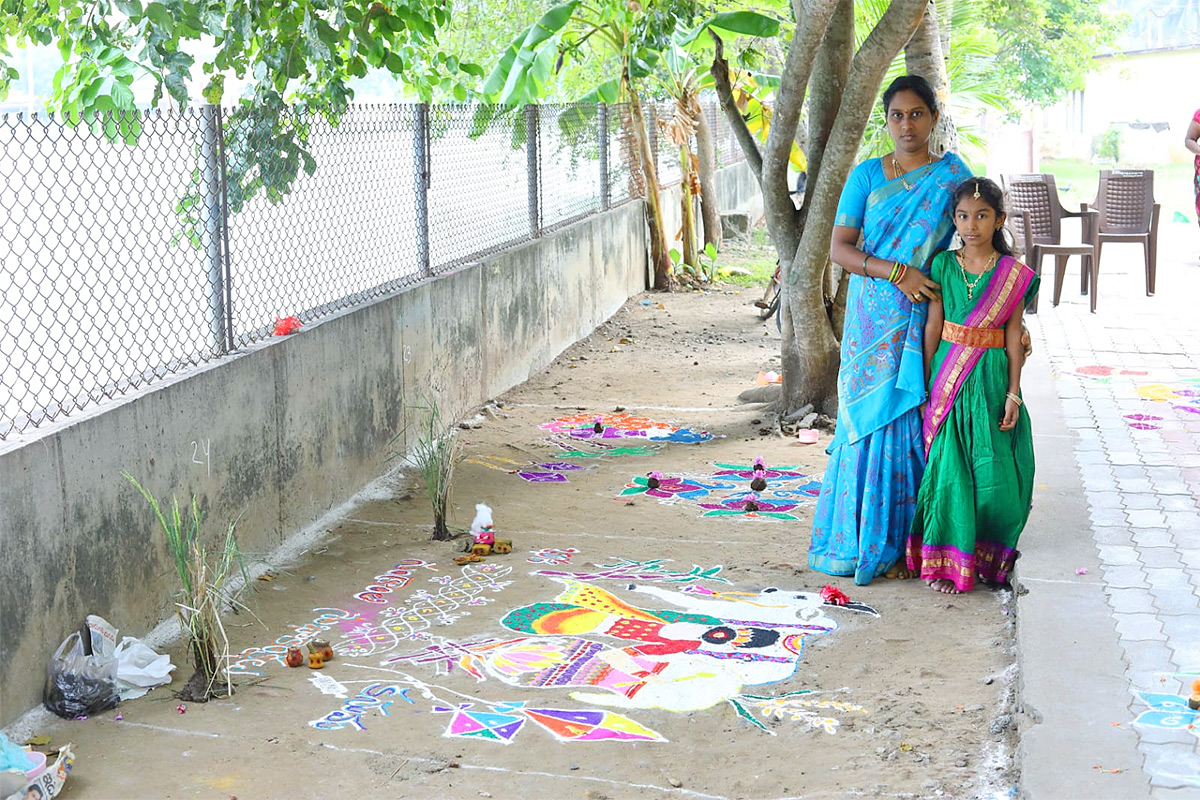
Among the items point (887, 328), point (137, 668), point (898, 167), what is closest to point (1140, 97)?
point (898, 167)

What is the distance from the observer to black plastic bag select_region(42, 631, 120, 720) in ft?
13.2

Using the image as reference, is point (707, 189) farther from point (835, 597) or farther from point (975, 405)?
point (835, 597)

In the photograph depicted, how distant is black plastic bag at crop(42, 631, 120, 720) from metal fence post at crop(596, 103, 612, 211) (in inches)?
377

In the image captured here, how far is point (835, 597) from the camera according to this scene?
5039 millimetres

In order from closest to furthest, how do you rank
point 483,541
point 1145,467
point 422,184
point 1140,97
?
point 483,541 → point 1145,467 → point 422,184 → point 1140,97

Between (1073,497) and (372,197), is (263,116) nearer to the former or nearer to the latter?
(372,197)

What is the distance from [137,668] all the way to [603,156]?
31.7 feet

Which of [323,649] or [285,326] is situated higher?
[285,326]

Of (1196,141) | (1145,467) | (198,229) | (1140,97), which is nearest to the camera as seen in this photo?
(198,229)

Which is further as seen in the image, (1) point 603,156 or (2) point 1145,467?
(1) point 603,156

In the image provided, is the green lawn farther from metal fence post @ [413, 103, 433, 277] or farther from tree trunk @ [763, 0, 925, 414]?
metal fence post @ [413, 103, 433, 277]

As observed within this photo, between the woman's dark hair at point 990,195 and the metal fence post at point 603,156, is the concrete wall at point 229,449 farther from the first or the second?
the metal fence post at point 603,156

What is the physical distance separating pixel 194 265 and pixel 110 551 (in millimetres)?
1483

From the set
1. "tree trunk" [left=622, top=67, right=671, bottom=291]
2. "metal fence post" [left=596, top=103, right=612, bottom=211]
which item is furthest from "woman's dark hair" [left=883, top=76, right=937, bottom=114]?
"tree trunk" [left=622, top=67, right=671, bottom=291]
